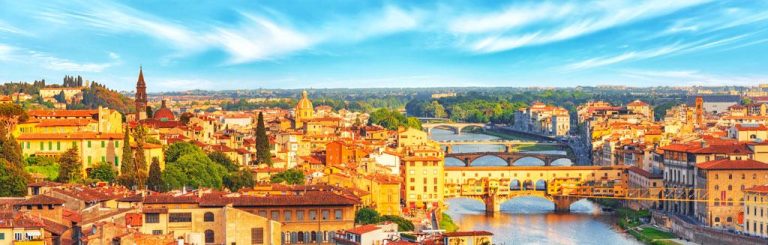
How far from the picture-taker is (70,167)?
27.6 m

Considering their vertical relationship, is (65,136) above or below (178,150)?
above

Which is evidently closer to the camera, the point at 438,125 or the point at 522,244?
the point at 522,244

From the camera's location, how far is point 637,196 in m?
39.0

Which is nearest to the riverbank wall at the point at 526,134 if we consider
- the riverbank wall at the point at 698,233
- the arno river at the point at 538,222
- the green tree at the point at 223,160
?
the arno river at the point at 538,222

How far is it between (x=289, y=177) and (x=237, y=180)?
1.94 meters

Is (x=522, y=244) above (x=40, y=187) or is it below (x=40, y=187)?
below

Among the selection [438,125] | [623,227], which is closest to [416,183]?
[623,227]

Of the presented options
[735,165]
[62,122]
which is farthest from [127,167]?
[735,165]

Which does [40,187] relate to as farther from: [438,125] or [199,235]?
[438,125]

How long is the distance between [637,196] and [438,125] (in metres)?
54.4

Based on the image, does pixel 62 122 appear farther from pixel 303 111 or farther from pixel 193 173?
pixel 303 111

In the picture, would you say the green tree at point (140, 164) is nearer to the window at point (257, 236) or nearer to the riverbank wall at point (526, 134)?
the window at point (257, 236)

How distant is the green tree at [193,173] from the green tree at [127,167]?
0.74 metres

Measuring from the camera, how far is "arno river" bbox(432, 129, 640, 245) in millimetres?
30672
